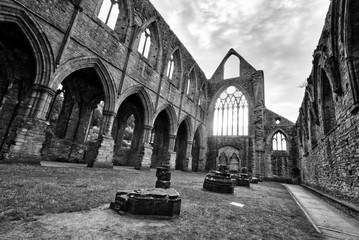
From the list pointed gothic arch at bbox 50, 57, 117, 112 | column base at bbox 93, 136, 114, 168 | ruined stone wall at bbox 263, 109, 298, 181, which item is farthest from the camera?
ruined stone wall at bbox 263, 109, 298, 181

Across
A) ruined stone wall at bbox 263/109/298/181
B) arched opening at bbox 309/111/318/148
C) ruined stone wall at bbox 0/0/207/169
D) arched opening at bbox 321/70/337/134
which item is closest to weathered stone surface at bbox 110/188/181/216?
ruined stone wall at bbox 0/0/207/169

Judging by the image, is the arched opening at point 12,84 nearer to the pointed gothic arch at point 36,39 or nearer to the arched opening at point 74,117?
the arched opening at point 74,117

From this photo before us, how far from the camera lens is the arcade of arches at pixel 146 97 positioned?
5250 millimetres

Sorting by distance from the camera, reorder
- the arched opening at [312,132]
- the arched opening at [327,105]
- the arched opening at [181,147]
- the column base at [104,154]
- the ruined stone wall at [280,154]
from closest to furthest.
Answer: the arched opening at [327,105] < the column base at [104,154] < the arched opening at [312,132] < the ruined stone wall at [280,154] < the arched opening at [181,147]

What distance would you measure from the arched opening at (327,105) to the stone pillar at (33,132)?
11.5m

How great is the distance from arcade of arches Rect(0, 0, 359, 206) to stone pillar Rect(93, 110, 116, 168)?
6 cm

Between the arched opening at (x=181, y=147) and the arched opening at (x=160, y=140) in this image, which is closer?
the arched opening at (x=160, y=140)

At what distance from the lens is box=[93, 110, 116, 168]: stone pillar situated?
8320 mm

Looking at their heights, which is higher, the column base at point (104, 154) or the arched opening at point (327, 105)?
the arched opening at point (327, 105)

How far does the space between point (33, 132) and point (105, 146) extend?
3068mm

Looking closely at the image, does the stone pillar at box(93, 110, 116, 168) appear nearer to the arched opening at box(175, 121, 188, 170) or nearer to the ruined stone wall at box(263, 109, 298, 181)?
the arched opening at box(175, 121, 188, 170)

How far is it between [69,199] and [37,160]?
5.12 metres

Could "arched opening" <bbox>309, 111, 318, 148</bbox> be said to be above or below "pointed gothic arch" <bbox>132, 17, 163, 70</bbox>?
below

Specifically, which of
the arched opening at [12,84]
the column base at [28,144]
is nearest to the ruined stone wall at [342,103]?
the column base at [28,144]
